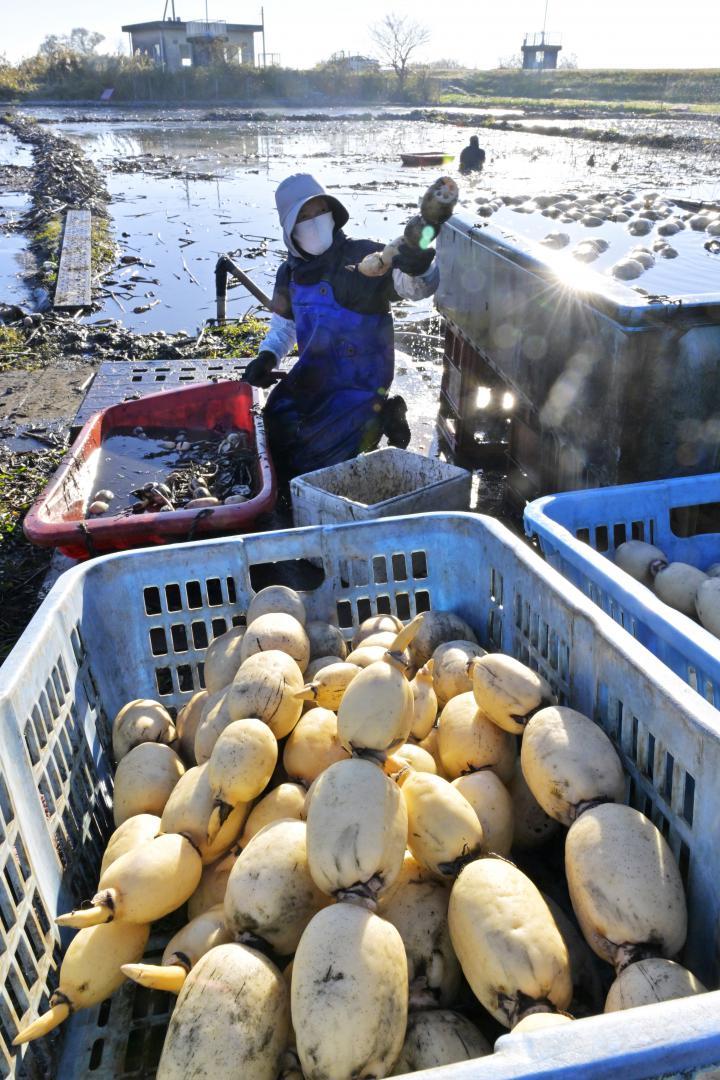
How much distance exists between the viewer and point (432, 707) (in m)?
2.11

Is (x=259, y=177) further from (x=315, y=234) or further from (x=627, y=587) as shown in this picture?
(x=627, y=587)

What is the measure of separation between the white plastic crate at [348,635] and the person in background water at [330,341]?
2.28 metres

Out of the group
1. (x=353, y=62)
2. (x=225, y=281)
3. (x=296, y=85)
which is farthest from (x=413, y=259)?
(x=353, y=62)

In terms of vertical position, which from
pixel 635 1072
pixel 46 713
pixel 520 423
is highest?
pixel 635 1072

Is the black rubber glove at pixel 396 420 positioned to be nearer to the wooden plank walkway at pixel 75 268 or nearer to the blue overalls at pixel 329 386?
the blue overalls at pixel 329 386

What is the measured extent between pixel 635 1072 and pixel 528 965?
0.48 m

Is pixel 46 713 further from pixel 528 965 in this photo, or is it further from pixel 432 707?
pixel 528 965

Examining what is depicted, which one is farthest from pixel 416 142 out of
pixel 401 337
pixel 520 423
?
pixel 520 423

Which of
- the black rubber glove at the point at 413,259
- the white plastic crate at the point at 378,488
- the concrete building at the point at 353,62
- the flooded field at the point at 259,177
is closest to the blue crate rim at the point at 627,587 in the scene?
the white plastic crate at the point at 378,488

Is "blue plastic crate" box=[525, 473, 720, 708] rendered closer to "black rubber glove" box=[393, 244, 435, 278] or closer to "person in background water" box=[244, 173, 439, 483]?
"black rubber glove" box=[393, 244, 435, 278]

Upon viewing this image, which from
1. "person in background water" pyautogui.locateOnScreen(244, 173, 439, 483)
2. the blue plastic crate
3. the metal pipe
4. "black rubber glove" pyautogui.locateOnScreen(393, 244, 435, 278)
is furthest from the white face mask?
the blue plastic crate

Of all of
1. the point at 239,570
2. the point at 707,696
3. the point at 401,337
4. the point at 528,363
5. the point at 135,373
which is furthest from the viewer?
the point at 401,337

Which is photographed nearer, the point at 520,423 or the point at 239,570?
the point at 239,570

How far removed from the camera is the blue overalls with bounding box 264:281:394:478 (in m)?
4.51
